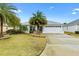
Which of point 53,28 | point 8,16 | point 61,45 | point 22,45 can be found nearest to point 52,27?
point 53,28

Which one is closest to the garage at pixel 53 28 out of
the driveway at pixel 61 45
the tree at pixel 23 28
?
the driveway at pixel 61 45

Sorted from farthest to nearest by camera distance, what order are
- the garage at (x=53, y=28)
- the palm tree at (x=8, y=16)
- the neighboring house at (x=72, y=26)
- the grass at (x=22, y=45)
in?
the neighboring house at (x=72, y=26) → the garage at (x=53, y=28) → the palm tree at (x=8, y=16) → the grass at (x=22, y=45)

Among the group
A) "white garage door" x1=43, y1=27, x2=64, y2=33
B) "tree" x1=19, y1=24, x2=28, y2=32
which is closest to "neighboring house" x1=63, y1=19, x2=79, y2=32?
"white garage door" x1=43, y1=27, x2=64, y2=33

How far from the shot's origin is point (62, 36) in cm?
603

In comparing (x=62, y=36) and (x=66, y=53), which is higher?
(x=62, y=36)

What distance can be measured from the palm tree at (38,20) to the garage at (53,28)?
13 centimetres

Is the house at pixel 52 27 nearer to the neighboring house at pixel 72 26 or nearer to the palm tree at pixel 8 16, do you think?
the neighboring house at pixel 72 26

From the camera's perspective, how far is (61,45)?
5.66 meters

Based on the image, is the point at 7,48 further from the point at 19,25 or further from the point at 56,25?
the point at 56,25

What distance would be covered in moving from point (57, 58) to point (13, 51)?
1115mm

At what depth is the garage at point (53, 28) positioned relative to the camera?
585cm

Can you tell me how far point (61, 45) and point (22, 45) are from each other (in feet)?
3.44

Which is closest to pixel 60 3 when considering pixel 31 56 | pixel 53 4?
pixel 53 4

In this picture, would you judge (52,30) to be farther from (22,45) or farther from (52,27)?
(22,45)
